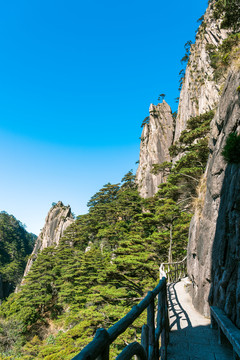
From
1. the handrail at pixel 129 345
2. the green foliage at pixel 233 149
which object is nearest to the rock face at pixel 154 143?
the green foliage at pixel 233 149

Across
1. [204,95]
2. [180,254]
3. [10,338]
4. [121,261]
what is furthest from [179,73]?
[10,338]

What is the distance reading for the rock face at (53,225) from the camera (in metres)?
43.3

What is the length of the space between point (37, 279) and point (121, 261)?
60.0 ft

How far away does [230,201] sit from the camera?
3.71 meters

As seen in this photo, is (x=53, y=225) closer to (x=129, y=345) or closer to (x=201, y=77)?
(x=201, y=77)

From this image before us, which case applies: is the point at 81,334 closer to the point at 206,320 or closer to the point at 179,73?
the point at 206,320

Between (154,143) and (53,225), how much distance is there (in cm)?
2914

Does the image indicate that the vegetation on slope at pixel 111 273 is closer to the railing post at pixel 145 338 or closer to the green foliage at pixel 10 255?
the railing post at pixel 145 338

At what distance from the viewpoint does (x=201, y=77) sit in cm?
2881

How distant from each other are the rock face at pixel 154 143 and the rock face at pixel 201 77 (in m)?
4.64

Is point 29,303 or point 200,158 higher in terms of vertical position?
point 200,158

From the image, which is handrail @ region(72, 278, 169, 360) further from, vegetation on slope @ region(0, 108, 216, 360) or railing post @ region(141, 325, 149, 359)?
vegetation on slope @ region(0, 108, 216, 360)

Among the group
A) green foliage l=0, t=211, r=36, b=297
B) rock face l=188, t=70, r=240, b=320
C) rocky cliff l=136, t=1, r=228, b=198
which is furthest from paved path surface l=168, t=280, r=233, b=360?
green foliage l=0, t=211, r=36, b=297

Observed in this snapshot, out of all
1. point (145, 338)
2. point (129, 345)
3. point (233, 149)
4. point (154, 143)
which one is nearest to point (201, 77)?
point (154, 143)
